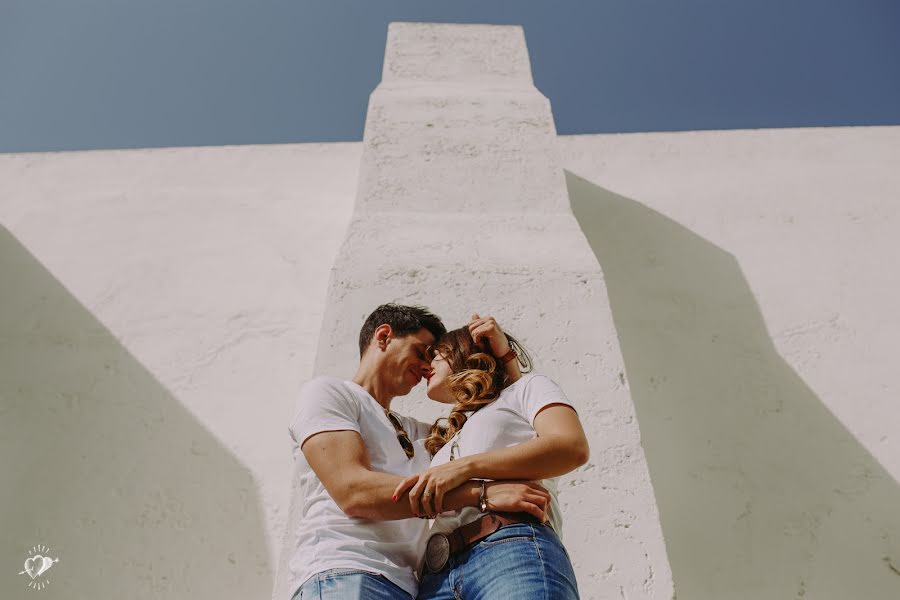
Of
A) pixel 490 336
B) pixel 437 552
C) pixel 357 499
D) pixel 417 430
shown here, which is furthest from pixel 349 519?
pixel 490 336

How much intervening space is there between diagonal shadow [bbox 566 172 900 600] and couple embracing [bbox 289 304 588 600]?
1420 millimetres

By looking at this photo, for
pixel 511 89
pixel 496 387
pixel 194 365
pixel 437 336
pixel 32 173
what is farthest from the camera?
pixel 32 173

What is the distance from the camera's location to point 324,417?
127 cm

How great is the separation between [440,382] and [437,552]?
0.43m

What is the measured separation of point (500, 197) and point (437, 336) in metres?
1.30

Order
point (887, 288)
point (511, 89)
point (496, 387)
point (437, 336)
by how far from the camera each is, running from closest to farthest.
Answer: point (496, 387) → point (437, 336) → point (887, 288) → point (511, 89)

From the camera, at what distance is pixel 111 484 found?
2.63 meters

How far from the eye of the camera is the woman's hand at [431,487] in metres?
1.16

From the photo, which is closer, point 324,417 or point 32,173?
point 324,417

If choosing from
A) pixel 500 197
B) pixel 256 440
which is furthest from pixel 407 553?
pixel 500 197

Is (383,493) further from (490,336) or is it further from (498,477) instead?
(490,336)

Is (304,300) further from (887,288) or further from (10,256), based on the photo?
(887,288)

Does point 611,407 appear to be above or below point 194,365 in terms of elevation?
above

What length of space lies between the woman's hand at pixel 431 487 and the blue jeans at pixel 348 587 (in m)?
0.14
